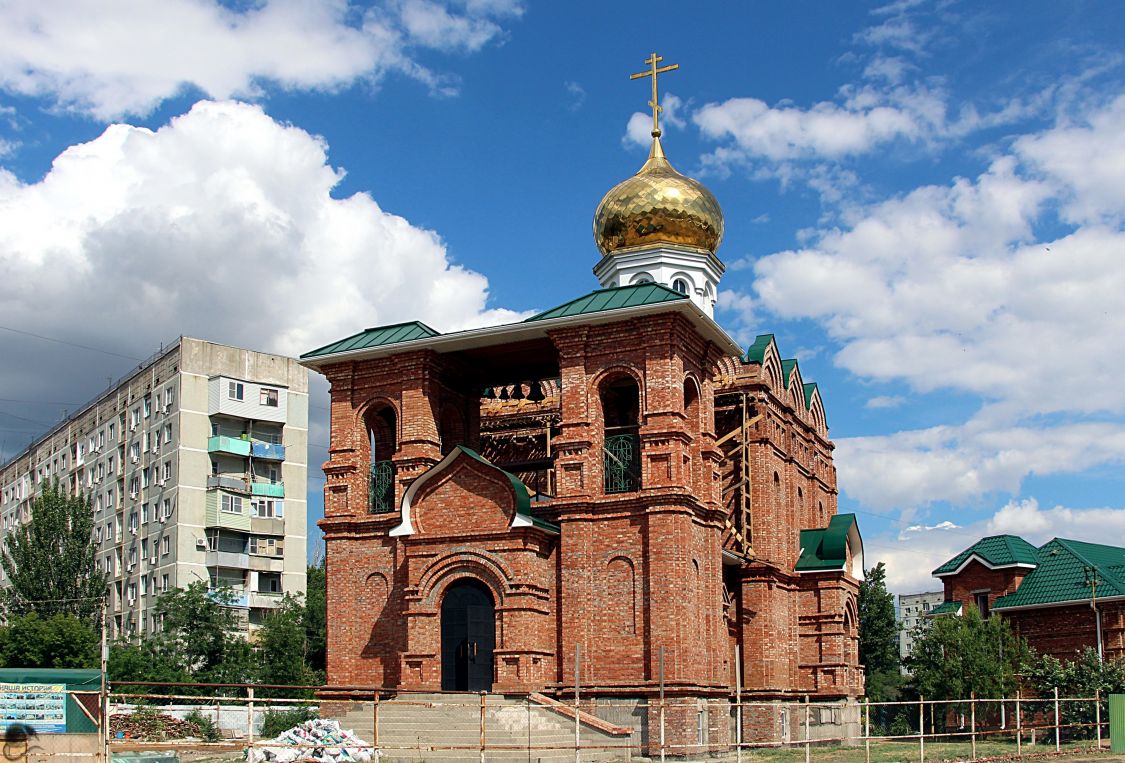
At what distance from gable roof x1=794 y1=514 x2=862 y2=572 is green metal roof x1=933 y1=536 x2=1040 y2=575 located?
8.98 m

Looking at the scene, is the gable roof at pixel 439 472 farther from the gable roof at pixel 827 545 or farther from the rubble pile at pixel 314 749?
the gable roof at pixel 827 545

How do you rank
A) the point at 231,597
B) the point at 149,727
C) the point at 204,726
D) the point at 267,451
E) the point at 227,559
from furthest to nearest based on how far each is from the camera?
the point at 267,451 → the point at 227,559 → the point at 231,597 → the point at 204,726 → the point at 149,727

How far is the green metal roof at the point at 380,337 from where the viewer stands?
2817 cm

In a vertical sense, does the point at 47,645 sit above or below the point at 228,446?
below

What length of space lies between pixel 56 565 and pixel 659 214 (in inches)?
1046

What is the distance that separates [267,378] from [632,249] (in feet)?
71.7

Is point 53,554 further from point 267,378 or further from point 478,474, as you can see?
point 478,474

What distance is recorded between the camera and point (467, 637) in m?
25.6

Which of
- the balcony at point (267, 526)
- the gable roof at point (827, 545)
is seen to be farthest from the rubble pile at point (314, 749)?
the balcony at point (267, 526)

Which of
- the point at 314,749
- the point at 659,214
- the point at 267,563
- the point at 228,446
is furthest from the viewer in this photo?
the point at 267,563

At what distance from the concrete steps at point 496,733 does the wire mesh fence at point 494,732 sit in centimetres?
2

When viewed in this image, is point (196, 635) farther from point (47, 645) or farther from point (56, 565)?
point (56, 565)

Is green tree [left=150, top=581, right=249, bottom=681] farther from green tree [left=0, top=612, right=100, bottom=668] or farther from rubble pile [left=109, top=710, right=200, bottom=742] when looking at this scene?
rubble pile [left=109, top=710, right=200, bottom=742]

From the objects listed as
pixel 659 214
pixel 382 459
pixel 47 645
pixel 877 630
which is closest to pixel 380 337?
pixel 382 459
